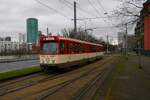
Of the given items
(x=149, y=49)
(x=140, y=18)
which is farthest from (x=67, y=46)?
(x=149, y=49)

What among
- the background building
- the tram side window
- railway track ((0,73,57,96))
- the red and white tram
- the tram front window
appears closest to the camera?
railway track ((0,73,57,96))

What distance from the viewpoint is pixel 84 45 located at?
83.7 feet

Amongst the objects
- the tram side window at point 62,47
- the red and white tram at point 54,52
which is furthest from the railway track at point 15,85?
the tram side window at point 62,47

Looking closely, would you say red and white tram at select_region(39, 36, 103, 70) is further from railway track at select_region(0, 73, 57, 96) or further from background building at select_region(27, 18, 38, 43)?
background building at select_region(27, 18, 38, 43)

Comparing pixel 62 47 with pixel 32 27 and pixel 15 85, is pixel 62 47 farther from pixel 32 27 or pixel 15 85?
pixel 32 27

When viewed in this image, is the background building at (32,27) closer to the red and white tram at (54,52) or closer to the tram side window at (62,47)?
the red and white tram at (54,52)

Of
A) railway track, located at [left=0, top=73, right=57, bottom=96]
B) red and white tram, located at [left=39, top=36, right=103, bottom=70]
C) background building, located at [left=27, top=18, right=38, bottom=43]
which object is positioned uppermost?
background building, located at [left=27, top=18, right=38, bottom=43]

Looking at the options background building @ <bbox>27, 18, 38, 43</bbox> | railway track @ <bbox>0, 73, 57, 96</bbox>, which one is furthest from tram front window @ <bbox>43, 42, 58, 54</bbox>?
background building @ <bbox>27, 18, 38, 43</bbox>

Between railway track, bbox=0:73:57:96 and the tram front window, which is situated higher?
the tram front window

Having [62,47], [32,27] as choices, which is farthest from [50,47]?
[32,27]

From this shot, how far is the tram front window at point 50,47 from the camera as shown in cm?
1780

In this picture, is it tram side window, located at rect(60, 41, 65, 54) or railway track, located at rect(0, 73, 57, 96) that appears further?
tram side window, located at rect(60, 41, 65, 54)

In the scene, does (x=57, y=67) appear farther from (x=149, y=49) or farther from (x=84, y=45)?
(x=149, y=49)

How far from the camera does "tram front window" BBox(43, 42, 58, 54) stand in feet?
58.4
